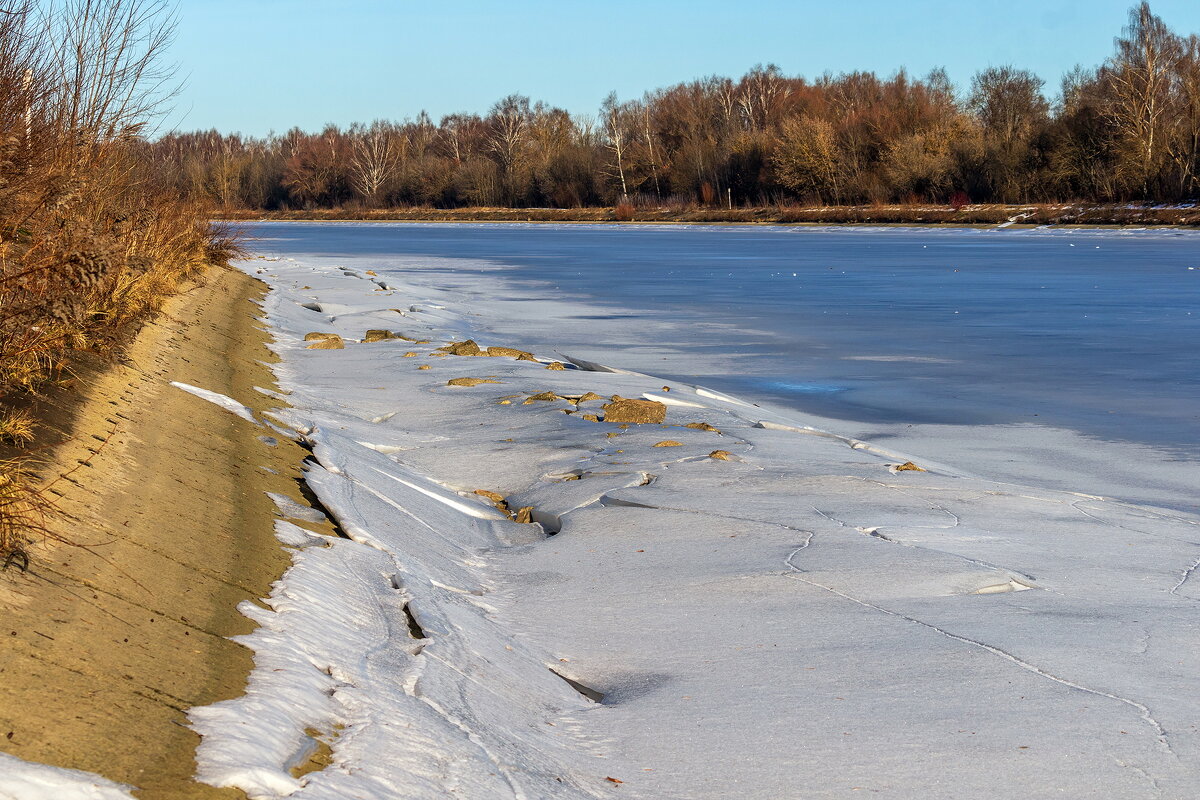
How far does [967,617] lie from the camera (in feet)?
16.3

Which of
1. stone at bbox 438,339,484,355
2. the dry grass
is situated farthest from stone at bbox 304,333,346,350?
the dry grass

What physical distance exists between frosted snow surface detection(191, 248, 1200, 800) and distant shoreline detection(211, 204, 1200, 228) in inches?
725

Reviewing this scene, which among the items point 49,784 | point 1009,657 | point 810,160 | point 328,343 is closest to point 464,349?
point 328,343

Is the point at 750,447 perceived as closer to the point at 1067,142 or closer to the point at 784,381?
the point at 784,381

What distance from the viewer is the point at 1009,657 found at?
14.8ft

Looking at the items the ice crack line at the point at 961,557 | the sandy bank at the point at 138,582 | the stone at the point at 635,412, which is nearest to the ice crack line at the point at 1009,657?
the ice crack line at the point at 961,557

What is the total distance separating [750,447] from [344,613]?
14.5 ft

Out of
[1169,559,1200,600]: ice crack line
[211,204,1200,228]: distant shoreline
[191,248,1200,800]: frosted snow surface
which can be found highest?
[211,204,1200,228]: distant shoreline

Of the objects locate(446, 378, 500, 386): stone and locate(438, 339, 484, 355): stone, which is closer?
locate(446, 378, 500, 386): stone

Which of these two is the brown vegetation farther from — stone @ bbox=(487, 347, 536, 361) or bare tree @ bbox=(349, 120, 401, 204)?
bare tree @ bbox=(349, 120, 401, 204)

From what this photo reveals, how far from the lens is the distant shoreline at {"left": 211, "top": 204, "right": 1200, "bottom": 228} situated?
1729 inches

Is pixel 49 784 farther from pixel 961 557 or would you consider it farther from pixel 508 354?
pixel 508 354

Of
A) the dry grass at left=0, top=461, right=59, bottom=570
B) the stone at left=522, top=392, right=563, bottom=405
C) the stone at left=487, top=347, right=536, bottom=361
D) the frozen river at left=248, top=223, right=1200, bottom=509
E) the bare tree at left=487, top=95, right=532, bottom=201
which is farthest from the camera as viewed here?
the bare tree at left=487, top=95, right=532, bottom=201

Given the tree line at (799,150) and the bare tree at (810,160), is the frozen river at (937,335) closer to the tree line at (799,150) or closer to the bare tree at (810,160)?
the tree line at (799,150)
